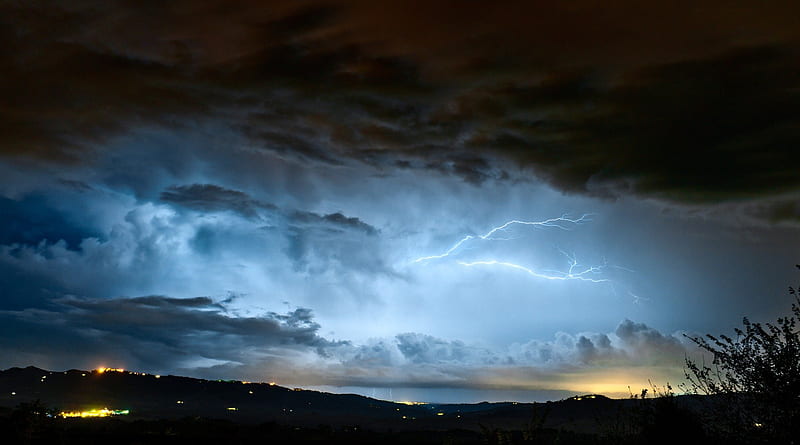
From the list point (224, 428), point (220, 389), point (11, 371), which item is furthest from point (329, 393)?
point (224, 428)

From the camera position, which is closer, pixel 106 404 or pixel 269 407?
pixel 106 404

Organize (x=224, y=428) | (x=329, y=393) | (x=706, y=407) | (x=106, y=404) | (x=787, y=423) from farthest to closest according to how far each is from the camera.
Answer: (x=329, y=393) < (x=106, y=404) < (x=224, y=428) < (x=706, y=407) < (x=787, y=423)

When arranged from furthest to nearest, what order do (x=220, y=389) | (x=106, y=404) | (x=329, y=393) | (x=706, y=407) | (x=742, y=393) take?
(x=329, y=393) → (x=220, y=389) → (x=106, y=404) → (x=706, y=407) → (x=742, y=393)

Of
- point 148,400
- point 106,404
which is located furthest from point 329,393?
point 106,404

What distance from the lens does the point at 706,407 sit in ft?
35.8

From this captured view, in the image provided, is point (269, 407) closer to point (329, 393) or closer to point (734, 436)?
point (329, 393)

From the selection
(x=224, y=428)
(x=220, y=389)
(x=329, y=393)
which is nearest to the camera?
(x=224, y=428)

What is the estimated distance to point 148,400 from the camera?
477 ft

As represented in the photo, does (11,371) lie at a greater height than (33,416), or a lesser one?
greater

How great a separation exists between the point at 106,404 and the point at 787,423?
14256 cm

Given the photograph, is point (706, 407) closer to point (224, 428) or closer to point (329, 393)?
point (224, 428)

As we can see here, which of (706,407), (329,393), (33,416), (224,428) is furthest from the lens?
(329,393)

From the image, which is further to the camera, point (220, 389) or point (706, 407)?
point (220, 389)

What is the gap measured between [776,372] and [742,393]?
2.33 ft
